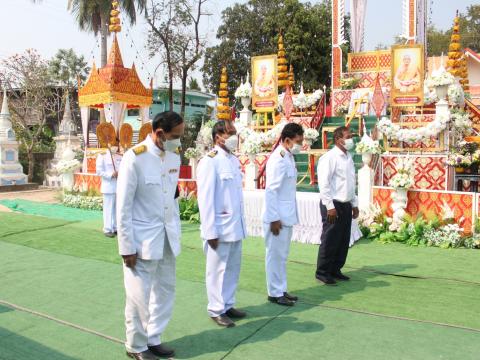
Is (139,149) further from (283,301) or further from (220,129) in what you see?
(283,301)

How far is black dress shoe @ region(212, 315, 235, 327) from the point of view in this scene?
3.92 m

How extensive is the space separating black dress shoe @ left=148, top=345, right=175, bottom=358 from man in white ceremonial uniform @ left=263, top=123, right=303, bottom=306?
54.7 inches

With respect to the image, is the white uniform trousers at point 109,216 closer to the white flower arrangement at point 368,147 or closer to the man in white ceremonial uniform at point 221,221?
the white flower arrangement at point 368,147

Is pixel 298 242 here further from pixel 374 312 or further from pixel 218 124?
pixel 218 124

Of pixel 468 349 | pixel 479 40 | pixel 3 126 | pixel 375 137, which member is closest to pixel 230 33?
pixel 3 126

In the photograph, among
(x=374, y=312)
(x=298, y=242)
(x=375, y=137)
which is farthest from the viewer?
(x=375, y=137)

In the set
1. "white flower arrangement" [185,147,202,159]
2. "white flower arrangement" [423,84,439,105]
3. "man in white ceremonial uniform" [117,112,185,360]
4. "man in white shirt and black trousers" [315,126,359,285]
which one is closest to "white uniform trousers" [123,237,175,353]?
"man in white ceremonial uniform" [117,112,185,360]

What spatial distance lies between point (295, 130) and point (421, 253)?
315 centimetres

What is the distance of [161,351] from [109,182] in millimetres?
5381

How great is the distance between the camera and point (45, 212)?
35.7 ft

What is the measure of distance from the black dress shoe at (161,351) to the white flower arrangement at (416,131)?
24.7ft

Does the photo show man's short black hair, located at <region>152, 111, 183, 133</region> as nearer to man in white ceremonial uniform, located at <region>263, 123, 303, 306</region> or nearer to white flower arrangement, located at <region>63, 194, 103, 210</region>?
man in white ceremonial uniform, located at <region>263, 123, 303, 306</region>

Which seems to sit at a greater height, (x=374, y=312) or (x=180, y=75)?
(x=180, y=75)

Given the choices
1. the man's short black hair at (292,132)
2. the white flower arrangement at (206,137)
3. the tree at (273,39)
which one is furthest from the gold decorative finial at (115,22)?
the tree at (273,39)
